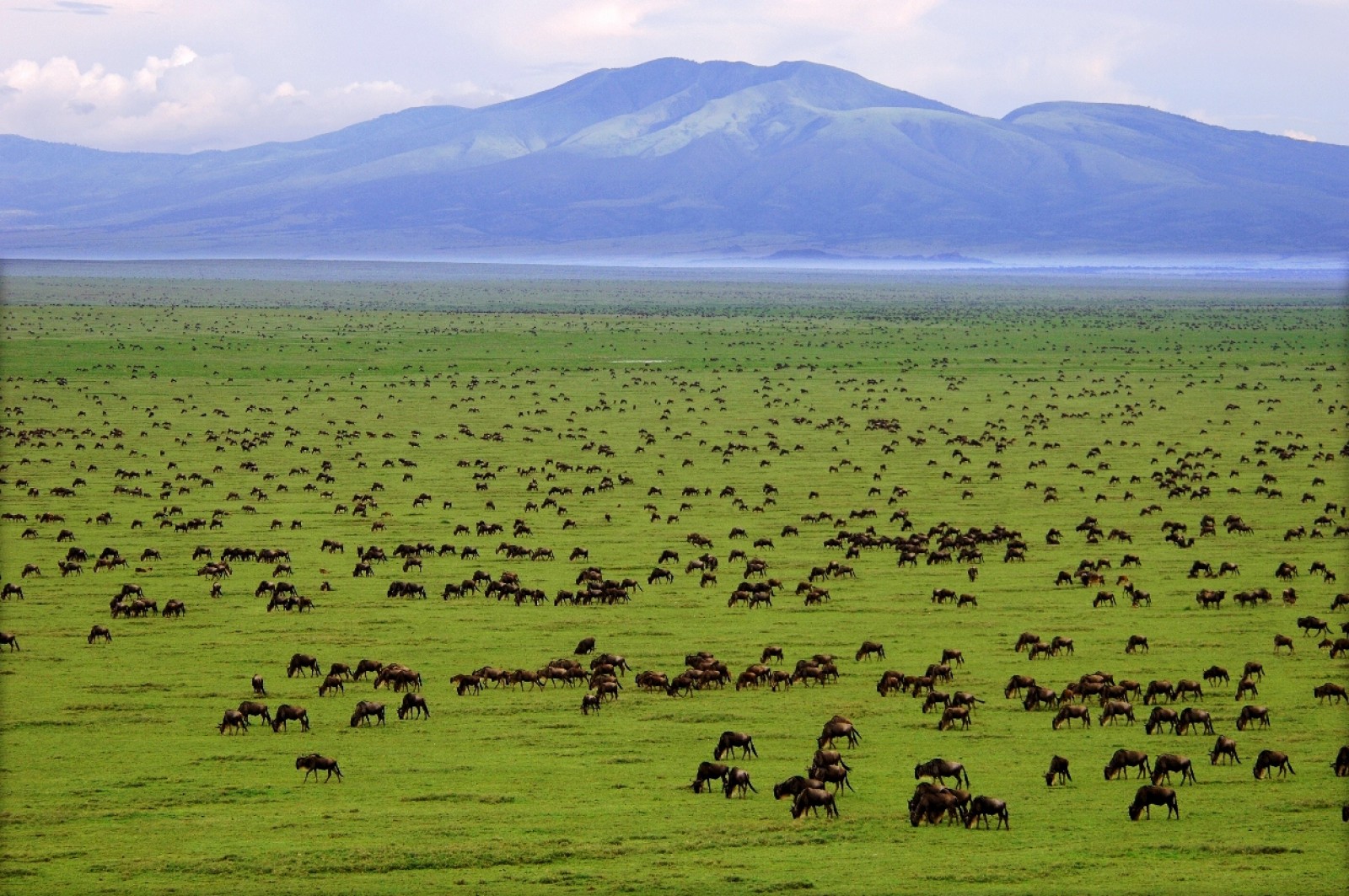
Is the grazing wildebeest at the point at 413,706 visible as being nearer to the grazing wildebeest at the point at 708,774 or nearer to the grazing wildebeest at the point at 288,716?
the grazing wildebeest at the point at 288,716

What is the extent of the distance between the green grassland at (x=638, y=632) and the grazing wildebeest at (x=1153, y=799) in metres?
0.28

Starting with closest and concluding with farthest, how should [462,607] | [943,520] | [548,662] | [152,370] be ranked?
[548,662], [462,607], [943,520], [152,370]

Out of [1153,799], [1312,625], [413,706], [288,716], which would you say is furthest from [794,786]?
[1312,625]

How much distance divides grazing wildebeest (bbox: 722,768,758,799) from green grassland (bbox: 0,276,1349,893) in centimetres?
24

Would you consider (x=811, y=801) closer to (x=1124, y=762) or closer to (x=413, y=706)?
(x=1124, y=762)

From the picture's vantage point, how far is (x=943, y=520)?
44.6m

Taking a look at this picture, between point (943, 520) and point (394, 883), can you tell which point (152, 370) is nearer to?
point (943, 520)

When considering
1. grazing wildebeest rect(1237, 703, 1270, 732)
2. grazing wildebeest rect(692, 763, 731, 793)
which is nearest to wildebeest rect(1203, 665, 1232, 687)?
grazing wildebeest rect(1237, 703, 1270, 732)

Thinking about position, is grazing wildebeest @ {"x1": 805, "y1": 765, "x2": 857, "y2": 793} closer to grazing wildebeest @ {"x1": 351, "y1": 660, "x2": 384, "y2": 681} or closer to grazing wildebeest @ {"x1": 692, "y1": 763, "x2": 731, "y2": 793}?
grazing wildebeest @ {"x1": 692, "y1": 763, "x2": 731, "y2": 793}

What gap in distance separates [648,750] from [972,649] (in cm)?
844

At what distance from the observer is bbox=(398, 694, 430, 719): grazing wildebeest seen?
24375 mm

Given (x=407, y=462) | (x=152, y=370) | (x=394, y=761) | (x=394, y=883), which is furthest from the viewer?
(x=152, y=370)

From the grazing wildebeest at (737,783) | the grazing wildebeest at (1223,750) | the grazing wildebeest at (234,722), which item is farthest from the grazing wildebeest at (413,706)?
the grazing wildebeest at (1223,750)

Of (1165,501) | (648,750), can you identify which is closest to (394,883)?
(648,750)
